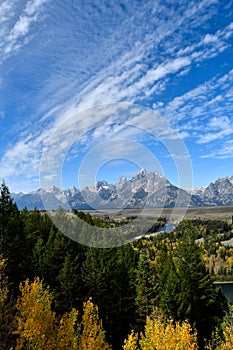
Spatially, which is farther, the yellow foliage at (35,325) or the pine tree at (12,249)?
the pine tree at (12,249)

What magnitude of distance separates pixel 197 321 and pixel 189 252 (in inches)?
512

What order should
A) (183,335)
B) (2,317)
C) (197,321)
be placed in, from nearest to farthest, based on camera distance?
(2,317)
(183,335)
(197,321)

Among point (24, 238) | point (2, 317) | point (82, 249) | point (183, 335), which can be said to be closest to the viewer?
point (2, 317)

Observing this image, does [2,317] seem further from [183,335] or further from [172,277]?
[172,277]

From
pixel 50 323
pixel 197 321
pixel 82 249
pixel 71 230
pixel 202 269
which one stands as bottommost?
pixel 197 321

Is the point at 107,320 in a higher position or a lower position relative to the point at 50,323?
lower

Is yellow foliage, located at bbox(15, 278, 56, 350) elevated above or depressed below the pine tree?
below

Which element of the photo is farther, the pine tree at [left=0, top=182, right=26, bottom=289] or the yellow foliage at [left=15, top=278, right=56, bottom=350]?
the pine tree at [left=0, top=182, right=26, bottom=289]

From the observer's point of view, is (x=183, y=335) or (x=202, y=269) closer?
(x=183, y=335)

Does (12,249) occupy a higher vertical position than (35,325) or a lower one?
higher

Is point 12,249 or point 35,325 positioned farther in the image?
point 12,249

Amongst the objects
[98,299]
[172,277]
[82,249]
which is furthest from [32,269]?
[172,277]

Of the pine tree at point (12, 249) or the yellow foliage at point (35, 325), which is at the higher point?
the pine tree at point (12, 249)

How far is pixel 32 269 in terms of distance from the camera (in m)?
57.6
